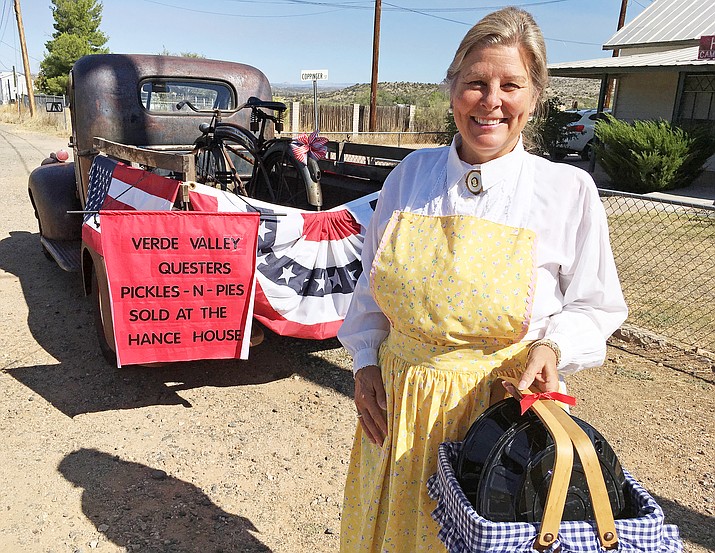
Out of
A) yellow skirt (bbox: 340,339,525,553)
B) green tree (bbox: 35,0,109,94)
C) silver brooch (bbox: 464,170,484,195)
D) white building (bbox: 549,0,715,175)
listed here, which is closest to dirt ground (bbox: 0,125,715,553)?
yellow skirt (bbox: 340,339,525,553)

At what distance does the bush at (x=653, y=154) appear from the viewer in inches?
473

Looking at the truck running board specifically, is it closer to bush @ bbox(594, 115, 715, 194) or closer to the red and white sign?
the red and white sign

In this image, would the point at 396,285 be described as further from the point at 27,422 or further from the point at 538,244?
the point at 27,422

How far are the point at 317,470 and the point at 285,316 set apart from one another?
93cm

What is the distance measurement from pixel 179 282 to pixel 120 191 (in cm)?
122

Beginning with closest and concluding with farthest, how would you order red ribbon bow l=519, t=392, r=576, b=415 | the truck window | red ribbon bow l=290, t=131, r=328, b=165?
red ribbon bow l=519, t=392, r=576, b=415, red ribbon bow l=290, t=131, r=328, b=165, the truck window

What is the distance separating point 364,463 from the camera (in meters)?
1.85

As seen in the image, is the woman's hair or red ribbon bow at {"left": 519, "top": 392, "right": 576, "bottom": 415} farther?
the woman's hair

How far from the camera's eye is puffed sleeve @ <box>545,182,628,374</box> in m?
1.46

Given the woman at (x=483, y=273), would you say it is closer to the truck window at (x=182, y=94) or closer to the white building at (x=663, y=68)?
the truck window at (x=182, y=94)

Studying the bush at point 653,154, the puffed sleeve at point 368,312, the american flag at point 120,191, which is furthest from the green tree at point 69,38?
the puffed sleeve at point 368,312

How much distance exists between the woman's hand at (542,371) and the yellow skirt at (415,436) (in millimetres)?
117

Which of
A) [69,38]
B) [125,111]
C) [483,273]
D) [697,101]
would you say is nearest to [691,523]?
[483,273]

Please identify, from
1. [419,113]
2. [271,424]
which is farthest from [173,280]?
[419,113]
